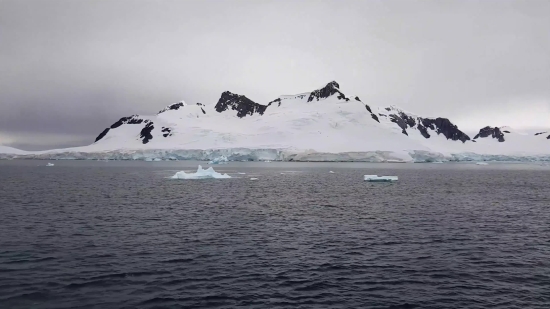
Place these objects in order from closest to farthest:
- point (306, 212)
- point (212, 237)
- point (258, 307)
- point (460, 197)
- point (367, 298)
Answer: point (258, 307) < point (367, 298) < point (212, 237) < point (306, 212) < point (460, 197)

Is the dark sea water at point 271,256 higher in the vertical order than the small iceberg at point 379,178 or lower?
lower

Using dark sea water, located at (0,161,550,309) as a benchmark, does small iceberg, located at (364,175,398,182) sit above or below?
above

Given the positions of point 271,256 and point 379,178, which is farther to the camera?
point 379,178

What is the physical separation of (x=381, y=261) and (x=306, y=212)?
54.6 feet

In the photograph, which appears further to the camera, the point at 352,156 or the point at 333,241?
the point at 352,156

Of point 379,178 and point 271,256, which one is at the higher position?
point 379,178

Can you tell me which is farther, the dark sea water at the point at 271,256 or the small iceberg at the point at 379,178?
the small iceberg at the point at 379,178

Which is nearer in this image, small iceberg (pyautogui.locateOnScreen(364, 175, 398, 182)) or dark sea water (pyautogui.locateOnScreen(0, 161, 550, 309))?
dark sea water (pyautogui.locateOnScreen(0, 161, 550, 309))

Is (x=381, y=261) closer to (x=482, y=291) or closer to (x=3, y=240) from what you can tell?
(x=482, y=291)

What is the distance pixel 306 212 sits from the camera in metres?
37.2

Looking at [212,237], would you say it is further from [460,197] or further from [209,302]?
[460,197]

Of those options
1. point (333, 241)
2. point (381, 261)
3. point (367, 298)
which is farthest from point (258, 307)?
point (333, 241)

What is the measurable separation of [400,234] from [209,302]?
16.3m

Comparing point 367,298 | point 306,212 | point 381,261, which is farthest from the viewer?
point 306,212
